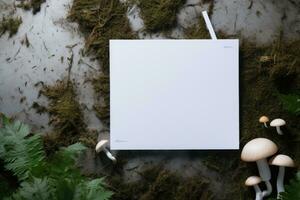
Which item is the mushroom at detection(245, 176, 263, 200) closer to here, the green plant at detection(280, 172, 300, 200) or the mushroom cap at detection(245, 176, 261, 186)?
the mushroom cap at detection(245, 176, 261, 186)

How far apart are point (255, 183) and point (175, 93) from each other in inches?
21.0

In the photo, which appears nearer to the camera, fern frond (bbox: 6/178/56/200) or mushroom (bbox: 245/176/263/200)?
fern frond (bbox: 6/178/56/200)

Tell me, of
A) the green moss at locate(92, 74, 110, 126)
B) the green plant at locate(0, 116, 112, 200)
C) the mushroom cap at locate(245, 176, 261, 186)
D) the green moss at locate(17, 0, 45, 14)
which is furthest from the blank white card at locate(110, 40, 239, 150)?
the green moss at locate(17, 0, 45, 14)

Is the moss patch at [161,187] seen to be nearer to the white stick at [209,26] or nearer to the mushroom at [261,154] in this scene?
the mushroom at [261,154]

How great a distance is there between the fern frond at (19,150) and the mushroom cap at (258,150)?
2.89 ft

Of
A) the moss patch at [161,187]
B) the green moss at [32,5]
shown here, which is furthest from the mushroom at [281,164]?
the green moss at [32,5]

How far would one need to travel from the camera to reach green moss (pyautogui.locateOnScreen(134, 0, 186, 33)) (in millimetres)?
2057

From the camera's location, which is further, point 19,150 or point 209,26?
point 209,26

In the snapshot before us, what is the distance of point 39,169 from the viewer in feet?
5.93

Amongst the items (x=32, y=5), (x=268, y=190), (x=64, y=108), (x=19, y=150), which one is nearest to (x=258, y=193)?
(x=268, y=190)

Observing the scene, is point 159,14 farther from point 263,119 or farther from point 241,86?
point 263,119

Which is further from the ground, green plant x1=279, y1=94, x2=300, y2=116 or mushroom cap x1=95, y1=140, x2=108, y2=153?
green plant x1=279, y1=94, x2=300, y2=116

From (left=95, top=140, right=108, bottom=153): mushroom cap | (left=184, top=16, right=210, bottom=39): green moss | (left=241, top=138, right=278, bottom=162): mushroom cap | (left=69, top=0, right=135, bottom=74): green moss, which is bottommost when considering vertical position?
(left=241, top=138, right=278, bottom=162): mushroom cap

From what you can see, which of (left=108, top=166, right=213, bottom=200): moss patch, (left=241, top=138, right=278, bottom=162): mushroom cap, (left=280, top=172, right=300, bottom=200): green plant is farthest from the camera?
(left=108, top=166, right=213, bottom=200): moss patch
